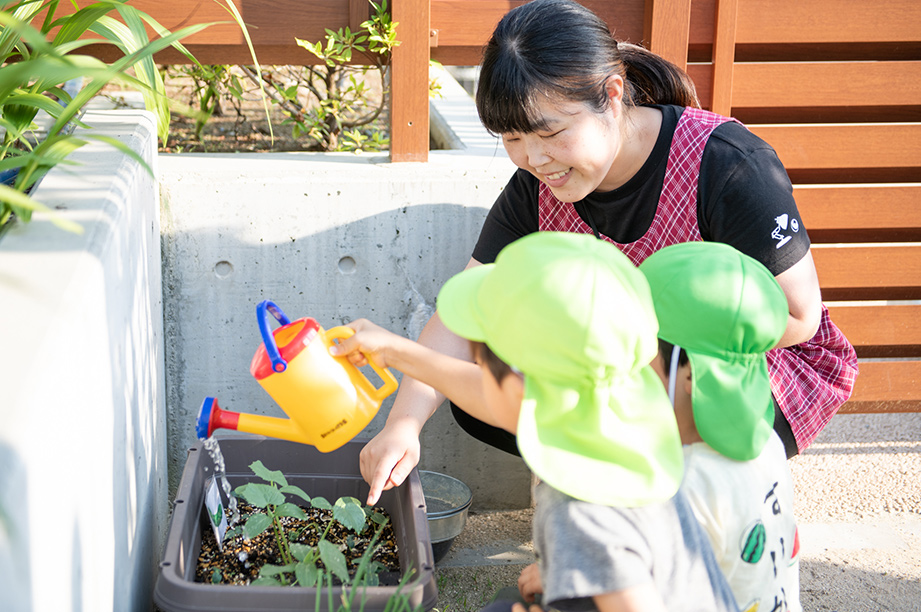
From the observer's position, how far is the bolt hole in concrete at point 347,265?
7.51 ft

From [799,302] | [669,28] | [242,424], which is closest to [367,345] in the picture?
[242,424]

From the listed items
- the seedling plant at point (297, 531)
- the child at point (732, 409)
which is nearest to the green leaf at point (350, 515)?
the seedling plant at point (297, 531)

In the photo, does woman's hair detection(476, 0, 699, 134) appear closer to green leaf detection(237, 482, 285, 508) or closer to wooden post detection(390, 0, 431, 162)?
wooden post detection(390, 0, 431, 162)

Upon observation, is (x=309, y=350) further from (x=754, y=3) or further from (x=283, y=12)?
(x=754, y=3)

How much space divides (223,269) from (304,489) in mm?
636

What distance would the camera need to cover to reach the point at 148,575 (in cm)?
173

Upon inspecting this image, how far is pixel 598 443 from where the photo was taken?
1099mm

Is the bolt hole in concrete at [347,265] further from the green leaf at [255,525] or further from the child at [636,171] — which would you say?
the green leaf at [255,525]

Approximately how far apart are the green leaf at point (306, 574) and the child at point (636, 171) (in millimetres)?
192

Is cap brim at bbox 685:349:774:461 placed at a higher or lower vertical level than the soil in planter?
higher

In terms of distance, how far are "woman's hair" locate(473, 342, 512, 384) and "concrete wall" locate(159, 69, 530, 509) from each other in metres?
1.10

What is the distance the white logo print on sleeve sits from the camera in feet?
5.65

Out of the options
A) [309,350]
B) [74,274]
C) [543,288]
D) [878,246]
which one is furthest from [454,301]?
[878,246]

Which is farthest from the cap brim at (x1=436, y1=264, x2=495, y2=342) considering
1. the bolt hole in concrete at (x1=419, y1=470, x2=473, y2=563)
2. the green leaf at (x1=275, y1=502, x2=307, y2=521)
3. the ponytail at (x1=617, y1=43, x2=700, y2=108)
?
the bolt hole in concrete at (x1=419, y1=470, x2=473, y2=563)
